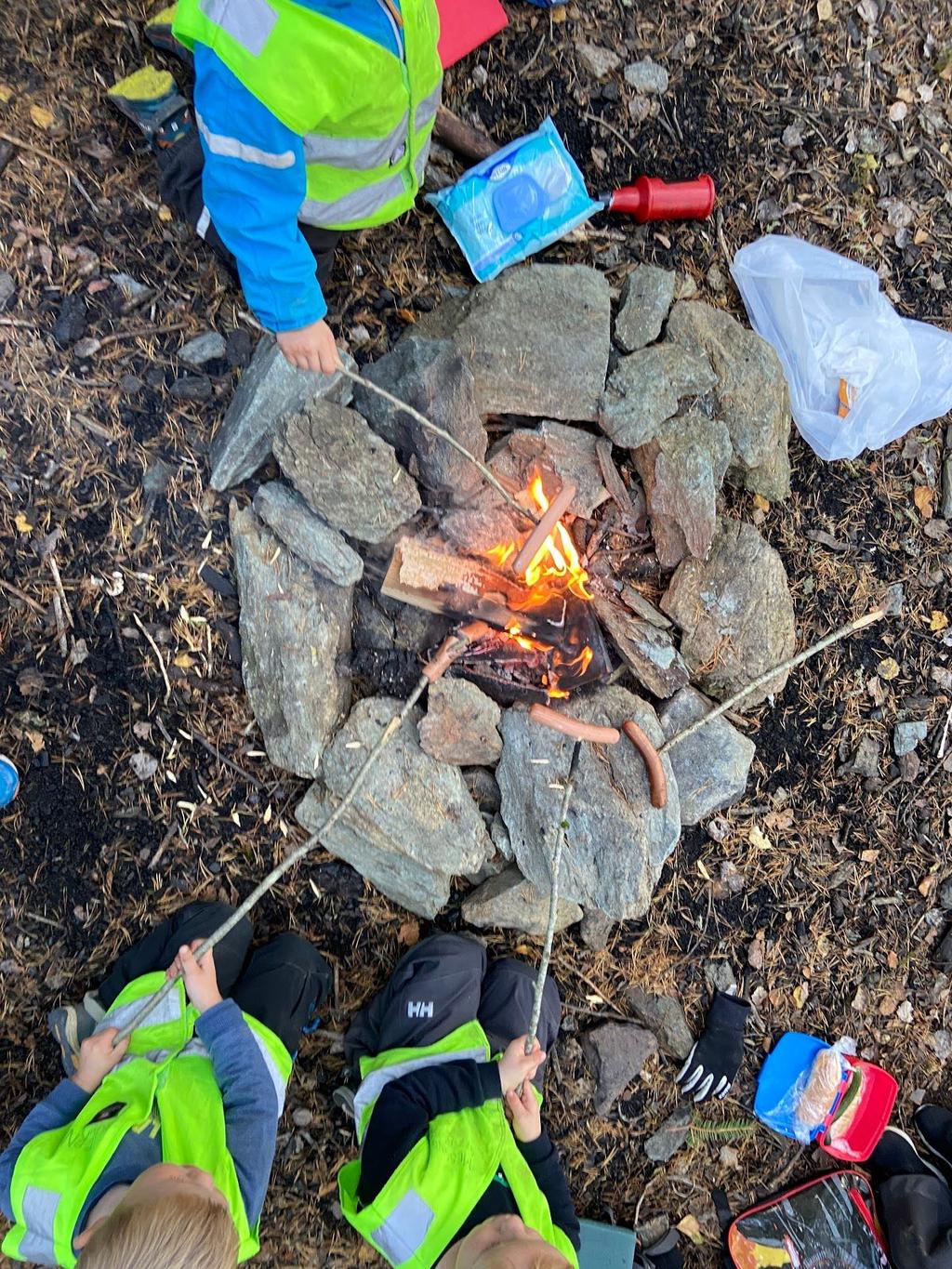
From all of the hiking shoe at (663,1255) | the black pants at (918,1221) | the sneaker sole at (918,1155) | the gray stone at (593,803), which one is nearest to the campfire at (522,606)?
the gray stone at (593,803)

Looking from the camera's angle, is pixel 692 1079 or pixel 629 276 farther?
pixel 692 1079

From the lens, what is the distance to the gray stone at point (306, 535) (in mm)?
2717

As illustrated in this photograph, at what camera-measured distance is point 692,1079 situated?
3367 mm

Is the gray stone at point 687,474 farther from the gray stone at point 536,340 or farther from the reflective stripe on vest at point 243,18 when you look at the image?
the reflective stripe on vest at point 243,18

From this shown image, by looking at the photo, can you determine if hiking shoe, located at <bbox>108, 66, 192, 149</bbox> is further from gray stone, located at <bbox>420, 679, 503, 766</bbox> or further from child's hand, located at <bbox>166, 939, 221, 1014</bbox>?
child's hand, located at <bbox>166, 939, 221, 1014</bbox>

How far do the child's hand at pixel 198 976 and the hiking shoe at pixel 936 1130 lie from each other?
122 inches

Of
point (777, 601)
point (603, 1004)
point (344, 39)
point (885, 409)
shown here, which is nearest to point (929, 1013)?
point (603, 1004)

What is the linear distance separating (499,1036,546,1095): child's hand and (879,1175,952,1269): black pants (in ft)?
6.43

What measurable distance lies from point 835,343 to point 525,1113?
10.3 feet

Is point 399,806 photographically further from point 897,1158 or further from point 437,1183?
point 897,1158

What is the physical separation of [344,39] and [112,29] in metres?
1.38

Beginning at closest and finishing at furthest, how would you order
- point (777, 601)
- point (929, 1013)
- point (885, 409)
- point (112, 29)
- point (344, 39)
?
1. point (344, 39)
2. point (112, 29)
3. point (777, 601)
4. point (885, 409)
5. point (929, 1013)

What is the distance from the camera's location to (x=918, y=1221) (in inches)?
137

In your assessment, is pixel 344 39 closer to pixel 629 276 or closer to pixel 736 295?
pixel 629 276
